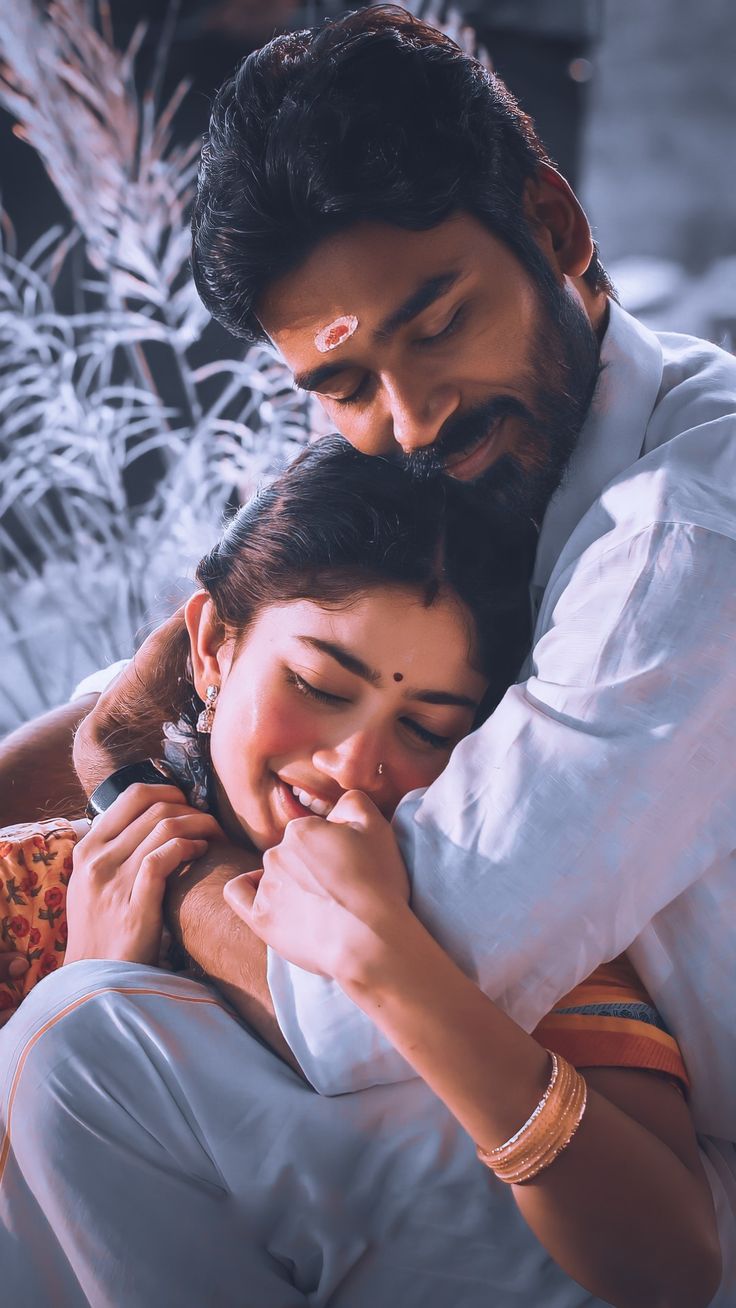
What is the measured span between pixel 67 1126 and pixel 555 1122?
46 cm

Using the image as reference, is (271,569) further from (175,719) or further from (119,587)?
(119,587)

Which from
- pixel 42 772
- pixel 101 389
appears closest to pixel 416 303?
pixel 42 772

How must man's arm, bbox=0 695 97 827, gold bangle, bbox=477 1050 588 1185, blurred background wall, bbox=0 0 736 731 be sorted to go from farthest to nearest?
blurred background wall, bbox=0 0 736 731 → man's arm, bbox=0 695 97 827 → gold bangle, bbox=477 1050 588 1185

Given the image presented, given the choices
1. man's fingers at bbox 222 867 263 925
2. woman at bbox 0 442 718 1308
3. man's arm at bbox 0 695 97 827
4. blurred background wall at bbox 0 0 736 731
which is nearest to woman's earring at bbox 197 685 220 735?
woman at bbox 0 442 718 1308

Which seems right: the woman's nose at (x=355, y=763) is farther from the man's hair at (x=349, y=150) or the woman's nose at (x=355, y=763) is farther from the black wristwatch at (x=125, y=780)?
the man's hair at (x=349, y=150)

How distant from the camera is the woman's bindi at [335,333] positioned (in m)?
1.26

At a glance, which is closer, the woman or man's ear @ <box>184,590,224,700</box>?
the woman

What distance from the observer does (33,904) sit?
1.54 m

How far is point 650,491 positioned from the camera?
1156 mm

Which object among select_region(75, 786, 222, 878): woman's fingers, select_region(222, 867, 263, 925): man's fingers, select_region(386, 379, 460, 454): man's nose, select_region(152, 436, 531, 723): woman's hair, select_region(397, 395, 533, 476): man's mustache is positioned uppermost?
select_region(386, 379, 460, 454): man's nose

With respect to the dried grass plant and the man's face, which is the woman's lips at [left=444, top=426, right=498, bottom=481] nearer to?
the man's face

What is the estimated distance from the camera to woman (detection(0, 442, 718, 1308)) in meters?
1.02

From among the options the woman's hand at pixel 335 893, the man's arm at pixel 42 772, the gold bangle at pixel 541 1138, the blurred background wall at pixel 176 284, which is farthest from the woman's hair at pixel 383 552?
the blurred background wall at pixel 176 284

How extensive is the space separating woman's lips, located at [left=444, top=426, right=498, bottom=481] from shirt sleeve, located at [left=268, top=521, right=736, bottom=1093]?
27 centimetres
